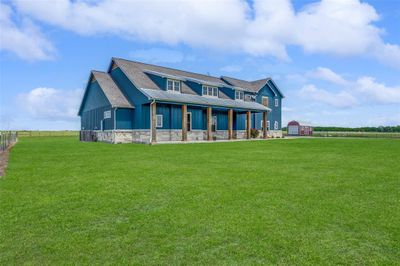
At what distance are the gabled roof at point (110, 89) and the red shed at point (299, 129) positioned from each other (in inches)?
1689

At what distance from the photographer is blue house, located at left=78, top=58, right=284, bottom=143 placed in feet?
86.6

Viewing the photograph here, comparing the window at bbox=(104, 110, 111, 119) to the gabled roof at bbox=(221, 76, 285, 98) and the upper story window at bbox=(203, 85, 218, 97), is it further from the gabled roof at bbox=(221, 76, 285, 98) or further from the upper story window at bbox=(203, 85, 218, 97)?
the gabled roof at bbox=(221, 76, 285, 98)

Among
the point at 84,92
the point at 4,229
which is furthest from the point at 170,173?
the point at 84,92

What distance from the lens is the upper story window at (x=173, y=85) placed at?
93.6ft

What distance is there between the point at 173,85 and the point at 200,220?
82.5 ft

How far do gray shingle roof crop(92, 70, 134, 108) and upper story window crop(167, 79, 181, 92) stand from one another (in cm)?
424

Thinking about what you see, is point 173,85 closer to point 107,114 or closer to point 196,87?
point 196,87

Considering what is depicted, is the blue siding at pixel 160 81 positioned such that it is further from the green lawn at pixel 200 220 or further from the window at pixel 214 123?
the green lawn at pixel 200 220

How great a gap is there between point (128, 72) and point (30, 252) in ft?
87.6

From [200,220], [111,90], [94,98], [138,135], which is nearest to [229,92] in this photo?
[138,135]

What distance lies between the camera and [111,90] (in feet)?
93.7

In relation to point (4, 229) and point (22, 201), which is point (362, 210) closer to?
point (4, 229)

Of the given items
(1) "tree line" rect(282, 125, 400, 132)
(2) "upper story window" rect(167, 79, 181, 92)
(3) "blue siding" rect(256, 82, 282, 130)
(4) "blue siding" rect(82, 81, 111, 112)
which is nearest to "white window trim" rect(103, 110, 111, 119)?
(4) "blue siding" rect(82, 81, 111, 112)

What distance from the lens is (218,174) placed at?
344 inches
